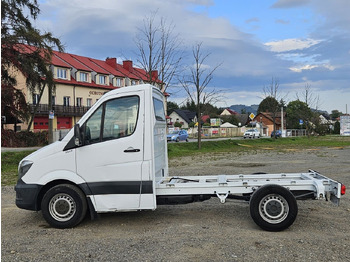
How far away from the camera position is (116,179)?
234 inches

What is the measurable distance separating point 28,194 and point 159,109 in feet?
9.55

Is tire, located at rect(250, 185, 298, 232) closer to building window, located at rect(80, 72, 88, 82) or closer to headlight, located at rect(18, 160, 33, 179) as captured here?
headlight, located at rect(18, 160, 33, 179)

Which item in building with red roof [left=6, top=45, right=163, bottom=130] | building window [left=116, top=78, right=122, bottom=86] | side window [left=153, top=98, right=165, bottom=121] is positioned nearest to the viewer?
side window [left=153, top=98, right=165, bottom=121]

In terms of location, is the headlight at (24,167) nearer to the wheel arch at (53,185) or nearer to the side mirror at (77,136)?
the wheel arch at (53,185)

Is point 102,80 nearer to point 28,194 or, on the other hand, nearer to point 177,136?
point 177,136

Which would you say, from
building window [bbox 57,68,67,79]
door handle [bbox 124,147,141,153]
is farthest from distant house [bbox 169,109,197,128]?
door handle [bbox 124,147,141,153]

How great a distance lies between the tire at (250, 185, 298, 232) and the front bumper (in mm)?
3811

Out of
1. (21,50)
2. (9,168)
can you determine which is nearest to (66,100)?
(21,50)

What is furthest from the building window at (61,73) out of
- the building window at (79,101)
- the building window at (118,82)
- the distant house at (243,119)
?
the distant house at (243,119)

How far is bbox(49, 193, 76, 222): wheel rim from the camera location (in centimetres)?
608

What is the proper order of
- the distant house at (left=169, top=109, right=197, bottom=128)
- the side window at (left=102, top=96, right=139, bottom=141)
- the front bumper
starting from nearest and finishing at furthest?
the side window at (left=102, top=96, right=139, bottom=141), the front bumper, the distant house at (left=169, top=109, right=197, bottom=128)

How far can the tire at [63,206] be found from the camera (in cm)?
604

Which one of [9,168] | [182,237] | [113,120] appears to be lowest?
[9,168]

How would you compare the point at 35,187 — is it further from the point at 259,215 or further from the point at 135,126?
the point at 259,215
